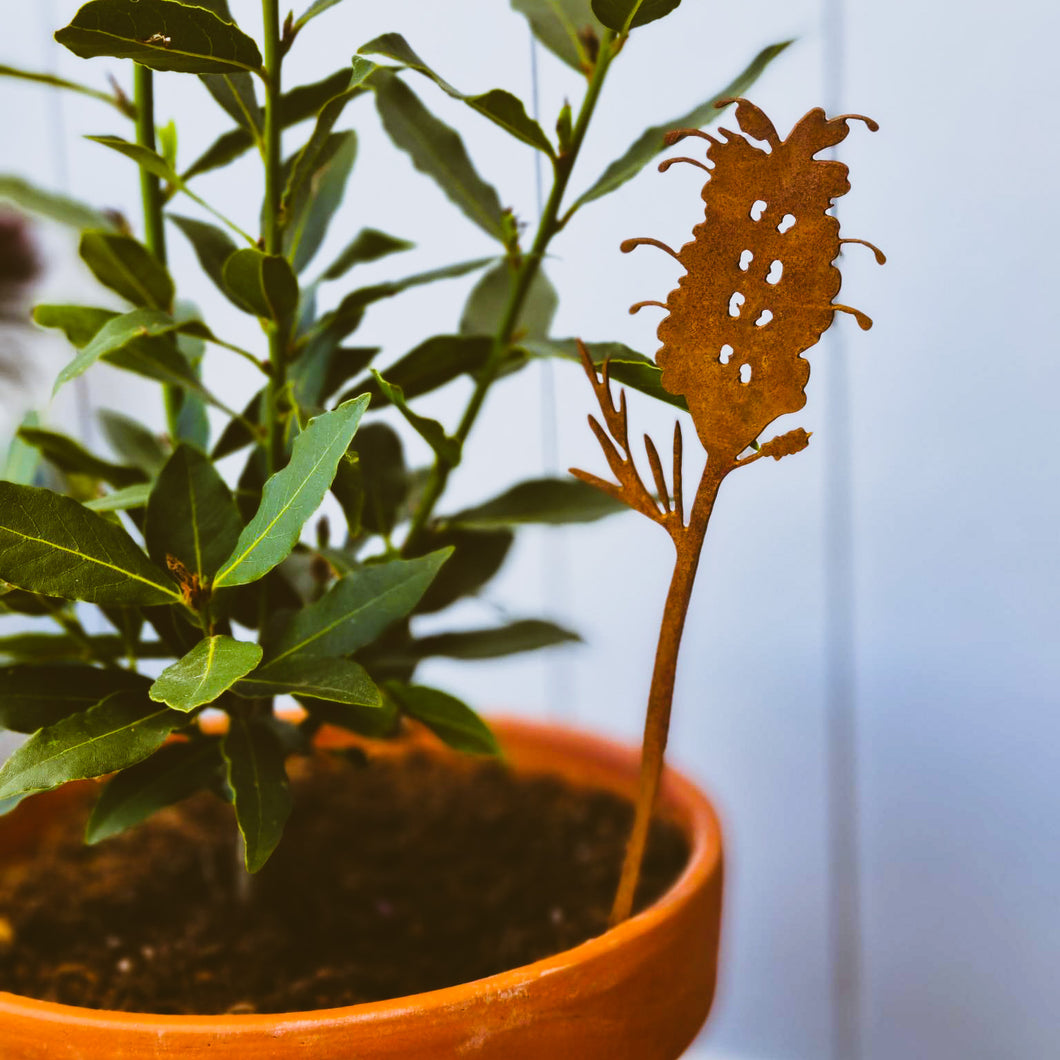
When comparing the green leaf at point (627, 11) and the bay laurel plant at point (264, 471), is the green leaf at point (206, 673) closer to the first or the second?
the bay laurel plant at point (264, 471)

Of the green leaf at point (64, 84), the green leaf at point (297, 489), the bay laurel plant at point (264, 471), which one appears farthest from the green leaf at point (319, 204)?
the green leaf at point (297, 489)

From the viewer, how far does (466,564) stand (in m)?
0.66

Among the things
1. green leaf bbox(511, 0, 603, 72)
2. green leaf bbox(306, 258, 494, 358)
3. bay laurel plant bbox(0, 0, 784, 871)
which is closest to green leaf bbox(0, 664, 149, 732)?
bay laurel plant bbox(0, 0, 784, 871)

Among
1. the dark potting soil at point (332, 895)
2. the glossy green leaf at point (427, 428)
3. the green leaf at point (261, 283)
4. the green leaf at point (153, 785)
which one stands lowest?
the dark potting soil at point (332, 895)

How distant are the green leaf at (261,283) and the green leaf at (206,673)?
17 centimetres

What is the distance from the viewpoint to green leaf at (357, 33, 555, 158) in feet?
1.51

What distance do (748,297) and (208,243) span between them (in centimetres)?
33

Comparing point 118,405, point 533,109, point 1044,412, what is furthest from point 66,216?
point 1044,412

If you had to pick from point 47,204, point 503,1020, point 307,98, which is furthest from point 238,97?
point 503,1020

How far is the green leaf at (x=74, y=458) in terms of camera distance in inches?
22.5

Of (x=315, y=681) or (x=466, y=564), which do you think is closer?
(x=315, y=681)

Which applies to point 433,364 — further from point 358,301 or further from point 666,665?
point 666,665

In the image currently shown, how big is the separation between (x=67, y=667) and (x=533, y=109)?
20.7 inches

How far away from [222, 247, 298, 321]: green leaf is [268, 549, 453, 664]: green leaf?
0.14m
